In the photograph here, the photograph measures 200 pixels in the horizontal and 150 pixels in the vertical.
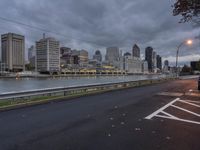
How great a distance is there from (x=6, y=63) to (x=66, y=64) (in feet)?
133

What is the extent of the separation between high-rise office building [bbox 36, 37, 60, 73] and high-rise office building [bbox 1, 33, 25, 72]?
56.3 ft

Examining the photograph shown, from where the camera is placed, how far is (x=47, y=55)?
4555 inches

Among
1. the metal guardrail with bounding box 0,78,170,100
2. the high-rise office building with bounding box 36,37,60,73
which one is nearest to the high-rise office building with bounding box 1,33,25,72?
the high-rise office building with bounding box 36,37,60,73

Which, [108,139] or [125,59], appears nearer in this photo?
[108,139]

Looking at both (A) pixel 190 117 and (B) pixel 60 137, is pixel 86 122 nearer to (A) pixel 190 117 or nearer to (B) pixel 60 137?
(B) pixel 60 137

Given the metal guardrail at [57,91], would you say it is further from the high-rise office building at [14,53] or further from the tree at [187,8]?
the high-rise office building at [14,53]

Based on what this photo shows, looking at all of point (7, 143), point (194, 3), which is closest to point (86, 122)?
point (7, 143)

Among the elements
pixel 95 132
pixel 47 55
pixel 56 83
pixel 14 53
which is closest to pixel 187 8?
pixel 95 132

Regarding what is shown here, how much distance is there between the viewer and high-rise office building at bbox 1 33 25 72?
126m

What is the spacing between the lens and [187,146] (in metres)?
5.07

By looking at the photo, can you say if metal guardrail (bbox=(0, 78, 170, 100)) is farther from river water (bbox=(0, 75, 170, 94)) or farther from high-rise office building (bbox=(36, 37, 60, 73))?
high-rise office building (bbox=(36, 37, 60, 73))

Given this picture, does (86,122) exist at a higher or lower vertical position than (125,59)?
lower

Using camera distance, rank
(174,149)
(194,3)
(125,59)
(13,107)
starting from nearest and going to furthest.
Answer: (174,149)
(194,3)
(13,107)
(125,59)

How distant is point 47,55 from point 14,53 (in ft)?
135
